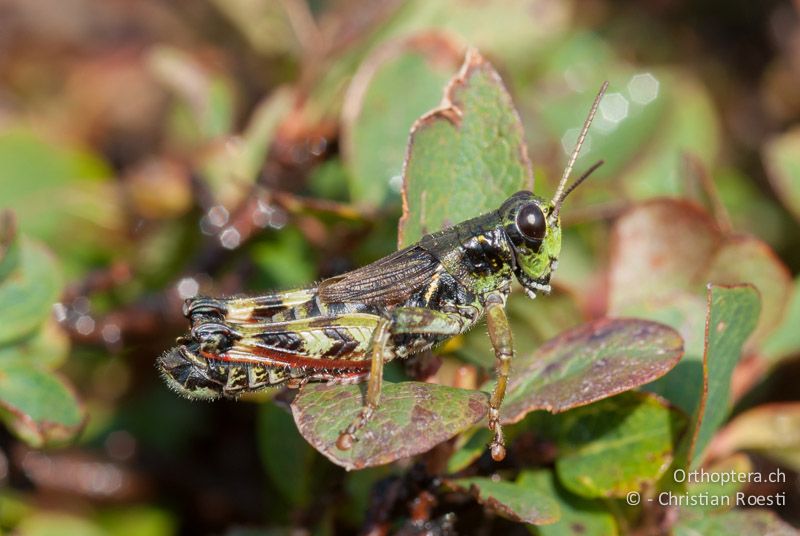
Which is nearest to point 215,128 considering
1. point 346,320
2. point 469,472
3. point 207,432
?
point 207,432

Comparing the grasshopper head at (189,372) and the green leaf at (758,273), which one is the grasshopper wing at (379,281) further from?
the green leaf at (758,273)

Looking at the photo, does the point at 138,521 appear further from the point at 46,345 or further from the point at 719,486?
the point at 719,486

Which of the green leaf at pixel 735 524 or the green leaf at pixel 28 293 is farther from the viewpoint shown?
the green leaf at pixel 28 293

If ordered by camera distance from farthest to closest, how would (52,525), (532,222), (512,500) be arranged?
(52,525) < (532,222) < (512,500)

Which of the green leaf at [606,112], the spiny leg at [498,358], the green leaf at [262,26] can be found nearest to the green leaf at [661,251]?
the spiny leg at [498,358]

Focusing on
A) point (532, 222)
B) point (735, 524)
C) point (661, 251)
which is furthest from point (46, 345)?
point (735, 524)

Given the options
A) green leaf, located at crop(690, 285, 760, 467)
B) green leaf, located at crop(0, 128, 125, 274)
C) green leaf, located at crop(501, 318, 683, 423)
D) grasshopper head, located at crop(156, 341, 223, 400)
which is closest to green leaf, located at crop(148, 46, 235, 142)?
green leaf, located at crop(0, 128, 125, 274)

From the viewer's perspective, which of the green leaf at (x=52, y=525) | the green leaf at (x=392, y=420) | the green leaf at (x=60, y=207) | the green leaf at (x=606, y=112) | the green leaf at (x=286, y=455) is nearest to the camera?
the green leaf at (x=392, y=420)
